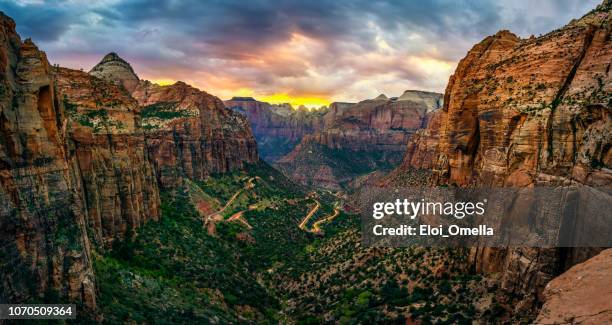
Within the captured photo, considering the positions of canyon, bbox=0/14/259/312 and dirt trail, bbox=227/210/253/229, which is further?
dirt trail, bbox=227/210/253/229

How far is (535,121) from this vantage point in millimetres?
30734

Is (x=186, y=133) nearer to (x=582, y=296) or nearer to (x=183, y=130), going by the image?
(x=183, y=130)

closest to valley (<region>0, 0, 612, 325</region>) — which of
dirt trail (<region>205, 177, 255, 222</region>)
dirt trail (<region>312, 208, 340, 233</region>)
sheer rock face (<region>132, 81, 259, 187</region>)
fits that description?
dirt trail (<region>205, 177, 255, 222</region>)

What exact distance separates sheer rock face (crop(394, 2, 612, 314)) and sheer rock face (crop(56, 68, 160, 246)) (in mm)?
37357

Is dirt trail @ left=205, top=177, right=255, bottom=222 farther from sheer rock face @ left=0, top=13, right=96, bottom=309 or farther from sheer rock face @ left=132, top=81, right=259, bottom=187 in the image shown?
sheer rock face @ left=0, top=13, right=96, bottom=309

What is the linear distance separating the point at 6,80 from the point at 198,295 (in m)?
29.4

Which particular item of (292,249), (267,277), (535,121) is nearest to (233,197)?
(292,249)

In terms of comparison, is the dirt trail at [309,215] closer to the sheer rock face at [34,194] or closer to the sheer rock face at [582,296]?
the sheer rock face at [34,194]

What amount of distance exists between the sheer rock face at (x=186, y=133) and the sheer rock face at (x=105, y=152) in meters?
26.8

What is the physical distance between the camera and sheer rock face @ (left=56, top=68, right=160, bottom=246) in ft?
132

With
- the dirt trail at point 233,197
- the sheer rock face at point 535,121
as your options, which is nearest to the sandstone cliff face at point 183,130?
the dirt trail at point 233,197

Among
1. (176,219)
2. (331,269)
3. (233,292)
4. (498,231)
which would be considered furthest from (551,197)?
(176,219)

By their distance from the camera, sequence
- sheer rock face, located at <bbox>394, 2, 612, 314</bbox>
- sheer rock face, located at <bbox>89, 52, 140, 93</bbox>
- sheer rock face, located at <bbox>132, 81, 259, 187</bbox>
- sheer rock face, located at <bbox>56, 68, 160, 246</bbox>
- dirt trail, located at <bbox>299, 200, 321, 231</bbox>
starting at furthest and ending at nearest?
sheer rock face, located at <bbox>89, 52, 140, 93</bbox>
dirt trail, located at <bbox>299, 200, 321, 231</bbox>
sheer rock face, located at <bbox>132, 81, 259, 187</bbox>
sheer rock face, located at <bbox>56, 68, 160, 246</bbox>
sheer rock face, located at <bbox>394, 2, 612, 314</bbox>

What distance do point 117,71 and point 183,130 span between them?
114 ft
